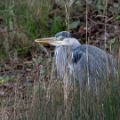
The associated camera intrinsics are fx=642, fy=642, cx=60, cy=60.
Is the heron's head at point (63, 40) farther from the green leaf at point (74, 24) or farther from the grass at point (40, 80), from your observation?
the green leaf at point (74, 24)

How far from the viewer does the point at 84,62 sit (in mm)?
5934

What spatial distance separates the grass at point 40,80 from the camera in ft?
13.8

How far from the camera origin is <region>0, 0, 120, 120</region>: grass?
4.21 metres

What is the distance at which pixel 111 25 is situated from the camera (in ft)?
27.1

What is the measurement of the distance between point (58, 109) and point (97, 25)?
13.7ft

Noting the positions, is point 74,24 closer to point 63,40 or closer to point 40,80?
point 63,40

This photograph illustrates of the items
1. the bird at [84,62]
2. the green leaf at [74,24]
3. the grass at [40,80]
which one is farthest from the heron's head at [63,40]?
the green leaf at [74,24]

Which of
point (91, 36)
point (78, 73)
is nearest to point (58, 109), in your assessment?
point (78, 73)

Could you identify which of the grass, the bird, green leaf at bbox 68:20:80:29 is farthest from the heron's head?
green leaf at bbox 68:20:80:29

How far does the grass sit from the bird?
0.12 meters

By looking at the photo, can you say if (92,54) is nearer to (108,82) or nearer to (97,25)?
(108,82)

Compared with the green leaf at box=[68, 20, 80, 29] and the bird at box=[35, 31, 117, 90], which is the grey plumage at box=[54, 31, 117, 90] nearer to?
the bird at box=[35, 31, 117, 90]

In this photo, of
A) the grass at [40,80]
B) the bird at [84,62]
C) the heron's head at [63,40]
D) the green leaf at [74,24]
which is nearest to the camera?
the grass at [40,80]

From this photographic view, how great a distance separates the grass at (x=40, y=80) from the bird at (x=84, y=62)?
4.7 inches
